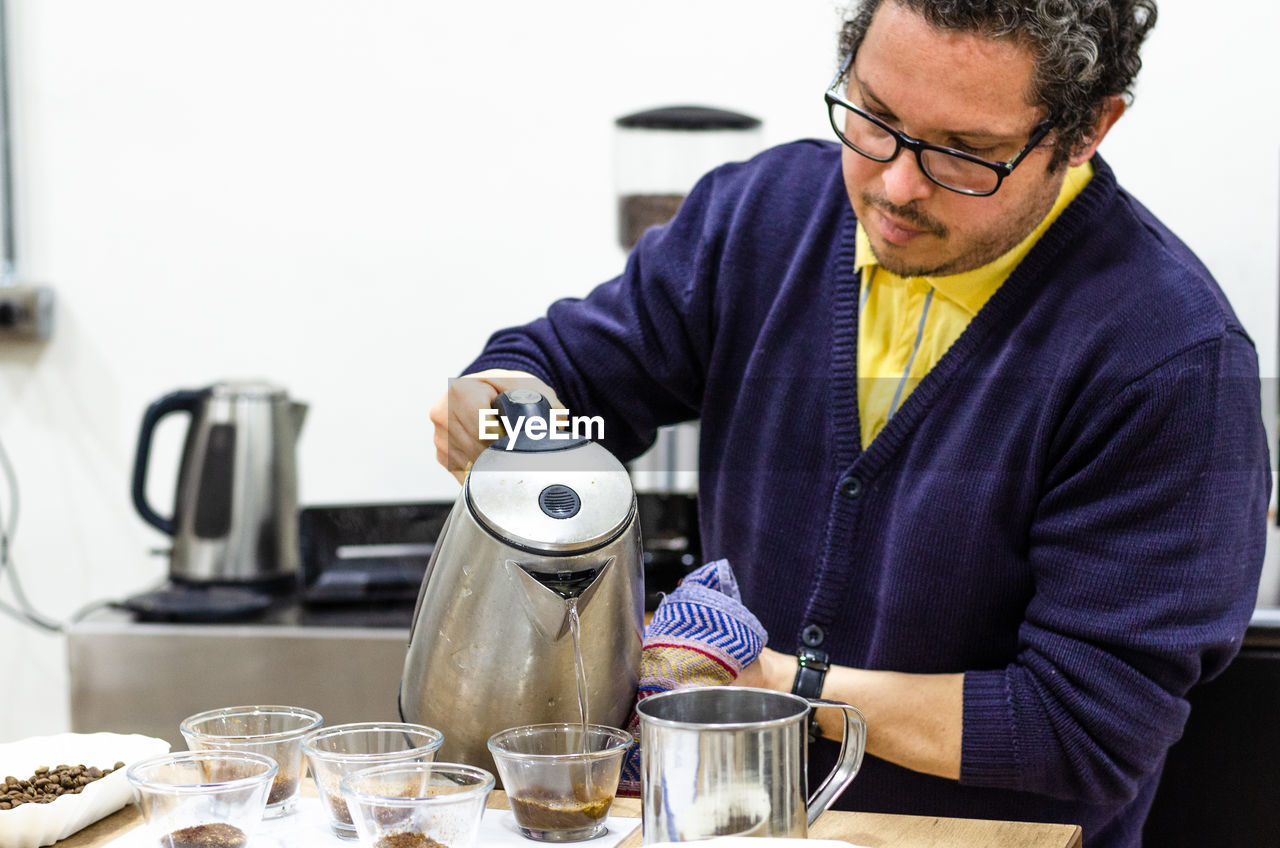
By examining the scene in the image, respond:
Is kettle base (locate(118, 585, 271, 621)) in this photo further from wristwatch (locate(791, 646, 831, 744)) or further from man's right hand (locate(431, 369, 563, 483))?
wristwatch (locate(791, 646, 831, 744))

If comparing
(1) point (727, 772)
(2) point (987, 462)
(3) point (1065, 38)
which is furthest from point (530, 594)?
(3) point (1065, 38)

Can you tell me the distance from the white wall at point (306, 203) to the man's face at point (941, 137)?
0.87m

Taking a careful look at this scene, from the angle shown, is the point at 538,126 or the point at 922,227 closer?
the point at 922,227

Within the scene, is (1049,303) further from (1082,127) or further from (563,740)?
(563,740)

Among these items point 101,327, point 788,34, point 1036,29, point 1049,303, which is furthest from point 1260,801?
point 101,327

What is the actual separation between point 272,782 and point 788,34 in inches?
55.7

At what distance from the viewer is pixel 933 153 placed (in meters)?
0.96

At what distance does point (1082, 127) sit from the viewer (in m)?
0.99

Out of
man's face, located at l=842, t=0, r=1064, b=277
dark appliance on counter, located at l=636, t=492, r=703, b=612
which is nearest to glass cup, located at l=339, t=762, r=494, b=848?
man's face, located at l=842, t=0, r=1064, b=277

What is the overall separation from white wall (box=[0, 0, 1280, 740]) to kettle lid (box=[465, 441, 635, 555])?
1.19 m

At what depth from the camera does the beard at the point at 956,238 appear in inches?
39.3

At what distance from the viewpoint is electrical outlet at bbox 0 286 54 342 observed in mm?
1992

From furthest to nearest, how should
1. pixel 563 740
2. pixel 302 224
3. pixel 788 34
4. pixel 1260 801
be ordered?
1. pixel 302 224
2. pixel 788 34
3. pixel 1260 801
4. pixel 563 740

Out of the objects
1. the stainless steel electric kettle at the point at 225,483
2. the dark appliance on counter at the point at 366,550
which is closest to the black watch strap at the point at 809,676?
the dark appliance on counter at the point at 366,550
